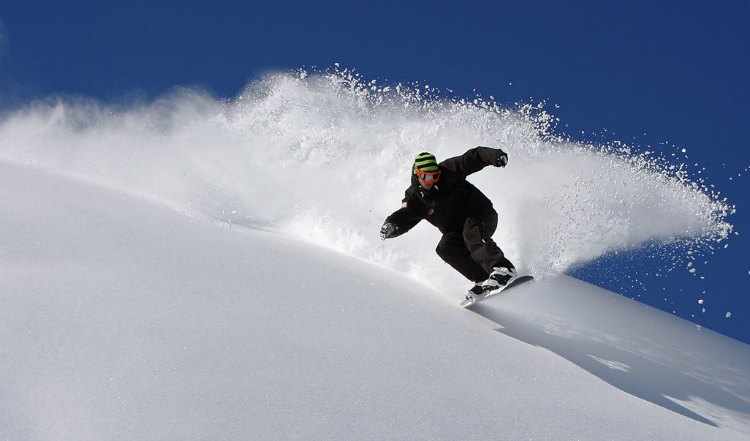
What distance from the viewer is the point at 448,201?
702cm

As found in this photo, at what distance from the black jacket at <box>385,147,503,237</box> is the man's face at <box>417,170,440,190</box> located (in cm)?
7

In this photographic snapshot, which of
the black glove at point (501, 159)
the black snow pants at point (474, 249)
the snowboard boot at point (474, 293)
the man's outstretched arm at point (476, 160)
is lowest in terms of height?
the snowboard boot at point (474, 293)

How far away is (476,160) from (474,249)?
2.92ft

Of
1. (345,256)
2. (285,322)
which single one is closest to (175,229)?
(345,256)

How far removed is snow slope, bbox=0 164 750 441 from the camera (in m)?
3.33

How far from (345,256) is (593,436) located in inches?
179

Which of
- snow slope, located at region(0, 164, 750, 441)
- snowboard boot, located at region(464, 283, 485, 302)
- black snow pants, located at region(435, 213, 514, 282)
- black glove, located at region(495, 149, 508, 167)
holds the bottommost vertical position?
snow slope, located at region(0, 164, 750, 441)

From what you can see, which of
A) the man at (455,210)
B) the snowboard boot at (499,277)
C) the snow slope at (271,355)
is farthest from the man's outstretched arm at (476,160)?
the snow slope at (271,355)

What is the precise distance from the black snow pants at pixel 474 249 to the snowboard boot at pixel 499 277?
75mm

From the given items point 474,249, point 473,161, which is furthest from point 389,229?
point 473,161

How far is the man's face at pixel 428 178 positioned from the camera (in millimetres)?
6812

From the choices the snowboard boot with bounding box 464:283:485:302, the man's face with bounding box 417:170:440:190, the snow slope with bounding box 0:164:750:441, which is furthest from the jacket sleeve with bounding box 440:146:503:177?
the snow slope with bounding box 0:164:750:441

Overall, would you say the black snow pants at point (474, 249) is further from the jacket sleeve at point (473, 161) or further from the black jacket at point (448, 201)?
the jacket sleeve at point (473, 161)

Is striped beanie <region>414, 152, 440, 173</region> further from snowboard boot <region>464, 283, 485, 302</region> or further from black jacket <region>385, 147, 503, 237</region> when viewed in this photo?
snowboard boot <region>464, 283, 485, 302</region>
